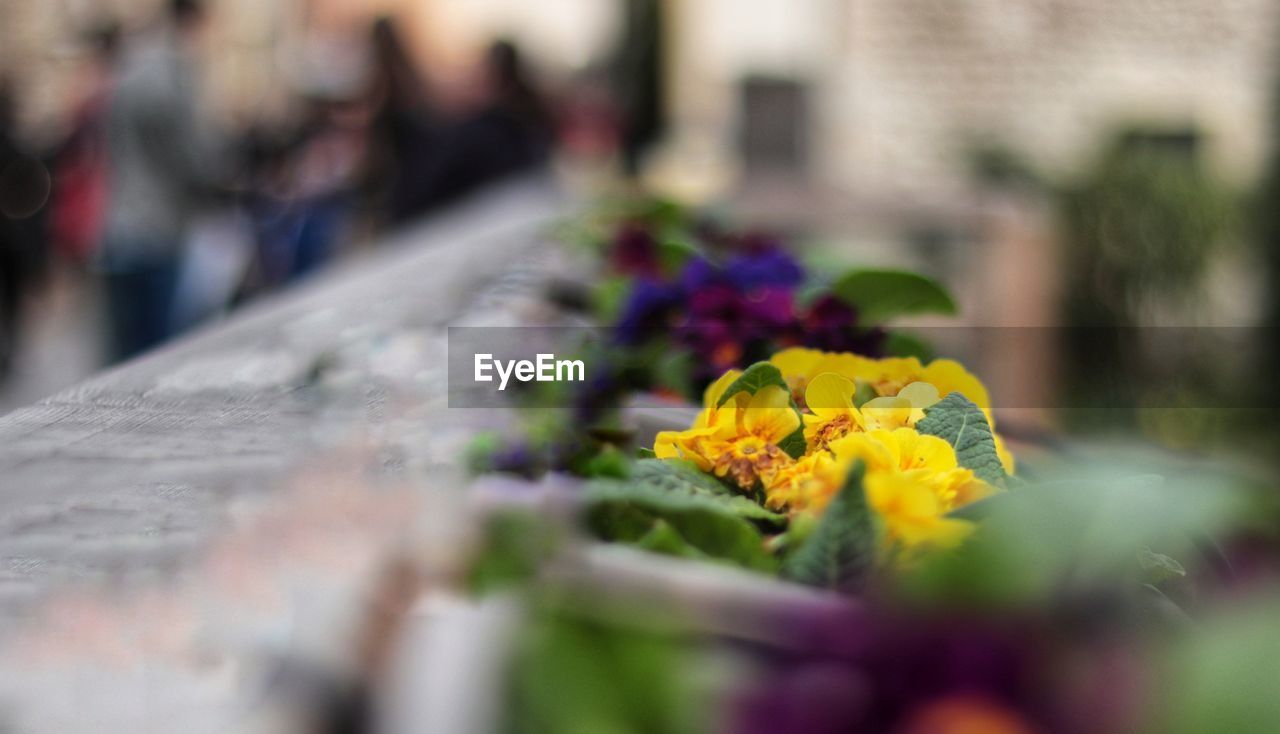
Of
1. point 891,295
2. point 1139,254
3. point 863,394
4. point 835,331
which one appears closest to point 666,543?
point 863,394

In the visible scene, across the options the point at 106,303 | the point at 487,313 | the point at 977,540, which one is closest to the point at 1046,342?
the point at 106,303

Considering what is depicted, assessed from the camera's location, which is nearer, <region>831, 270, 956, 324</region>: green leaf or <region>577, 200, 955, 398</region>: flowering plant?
<region>577, 200, 955, 398</region>: flowering plant

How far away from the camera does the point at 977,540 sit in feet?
2.14

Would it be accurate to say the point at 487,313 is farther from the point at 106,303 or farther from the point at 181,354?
the point at 106,303

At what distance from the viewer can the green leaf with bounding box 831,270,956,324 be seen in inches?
67.1

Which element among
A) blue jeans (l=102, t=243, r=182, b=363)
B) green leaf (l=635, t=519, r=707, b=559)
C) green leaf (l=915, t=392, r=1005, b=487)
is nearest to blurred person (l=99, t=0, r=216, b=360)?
blue jeans (l=102, t=243, r=182, b=363)

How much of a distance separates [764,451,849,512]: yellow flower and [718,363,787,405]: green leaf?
0.09 meters

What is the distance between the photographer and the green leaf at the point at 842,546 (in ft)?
2.57

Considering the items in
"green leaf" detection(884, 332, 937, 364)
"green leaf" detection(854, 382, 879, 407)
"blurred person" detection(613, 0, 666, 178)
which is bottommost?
"green leaf" detection(884, 332, 937, 364)

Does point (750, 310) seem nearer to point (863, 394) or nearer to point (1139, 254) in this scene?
point (863, 394)

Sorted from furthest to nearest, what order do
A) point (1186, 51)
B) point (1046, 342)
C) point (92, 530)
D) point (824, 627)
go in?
point (1186, 51), point (1046, 342), point (92, 530), point (824, 627)

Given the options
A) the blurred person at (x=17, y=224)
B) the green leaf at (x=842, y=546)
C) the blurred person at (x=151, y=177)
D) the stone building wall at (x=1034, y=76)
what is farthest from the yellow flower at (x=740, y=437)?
the stone building wall at (x=1034, y=76)

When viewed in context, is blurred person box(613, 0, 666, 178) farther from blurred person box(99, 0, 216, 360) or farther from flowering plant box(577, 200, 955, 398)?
flowering plant box(577, 200, 955, 398)

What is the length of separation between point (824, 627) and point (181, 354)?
1.13 metres
